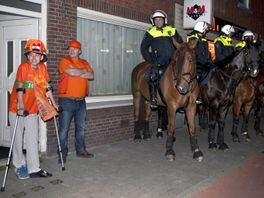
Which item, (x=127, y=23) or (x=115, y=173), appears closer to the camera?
(x=115, y=173)

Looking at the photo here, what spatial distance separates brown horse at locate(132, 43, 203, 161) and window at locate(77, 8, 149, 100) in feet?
1.76

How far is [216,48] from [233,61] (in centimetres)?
84

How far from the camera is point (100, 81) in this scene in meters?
8.97

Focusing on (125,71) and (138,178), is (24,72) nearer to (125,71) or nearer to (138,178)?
(138,178)

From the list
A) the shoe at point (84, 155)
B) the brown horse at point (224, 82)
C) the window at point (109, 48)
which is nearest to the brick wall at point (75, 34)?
the window at point (109, 48)

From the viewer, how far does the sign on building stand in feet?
36.3

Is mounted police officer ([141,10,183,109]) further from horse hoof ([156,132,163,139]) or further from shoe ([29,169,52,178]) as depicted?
shoe ([29,169,52,178])

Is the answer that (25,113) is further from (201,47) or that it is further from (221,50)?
(221,50)

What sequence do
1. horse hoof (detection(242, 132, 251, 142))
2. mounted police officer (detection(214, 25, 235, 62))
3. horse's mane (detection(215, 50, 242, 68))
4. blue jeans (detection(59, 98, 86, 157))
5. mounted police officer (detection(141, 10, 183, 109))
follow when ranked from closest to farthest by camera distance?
blue jeans (detection(59, 98, 86, 157)), mounted police officer (detection(141, 10, 183, 109)), horse's mane (detection(215, 50, 242, 68)), mounted police officer (detection(214, 25, 235, 62)), horse hoof (detection(242, 132, 251, 142))

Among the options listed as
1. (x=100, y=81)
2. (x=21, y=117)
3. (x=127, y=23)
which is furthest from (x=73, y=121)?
(x=127, y=23)

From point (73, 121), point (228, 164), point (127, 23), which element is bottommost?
point (228, 164)

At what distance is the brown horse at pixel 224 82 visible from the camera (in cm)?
848

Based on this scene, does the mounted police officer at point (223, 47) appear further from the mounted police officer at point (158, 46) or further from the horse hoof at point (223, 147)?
the horse hoof at point (223, 147)

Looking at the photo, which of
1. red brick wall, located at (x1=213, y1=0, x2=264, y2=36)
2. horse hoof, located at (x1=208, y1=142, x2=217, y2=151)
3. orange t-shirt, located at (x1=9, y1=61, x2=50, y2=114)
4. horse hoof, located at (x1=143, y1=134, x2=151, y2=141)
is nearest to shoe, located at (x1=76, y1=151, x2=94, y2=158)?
orange t-shirt, located at (x1=9, y1=61, x2=50, y2=114)
